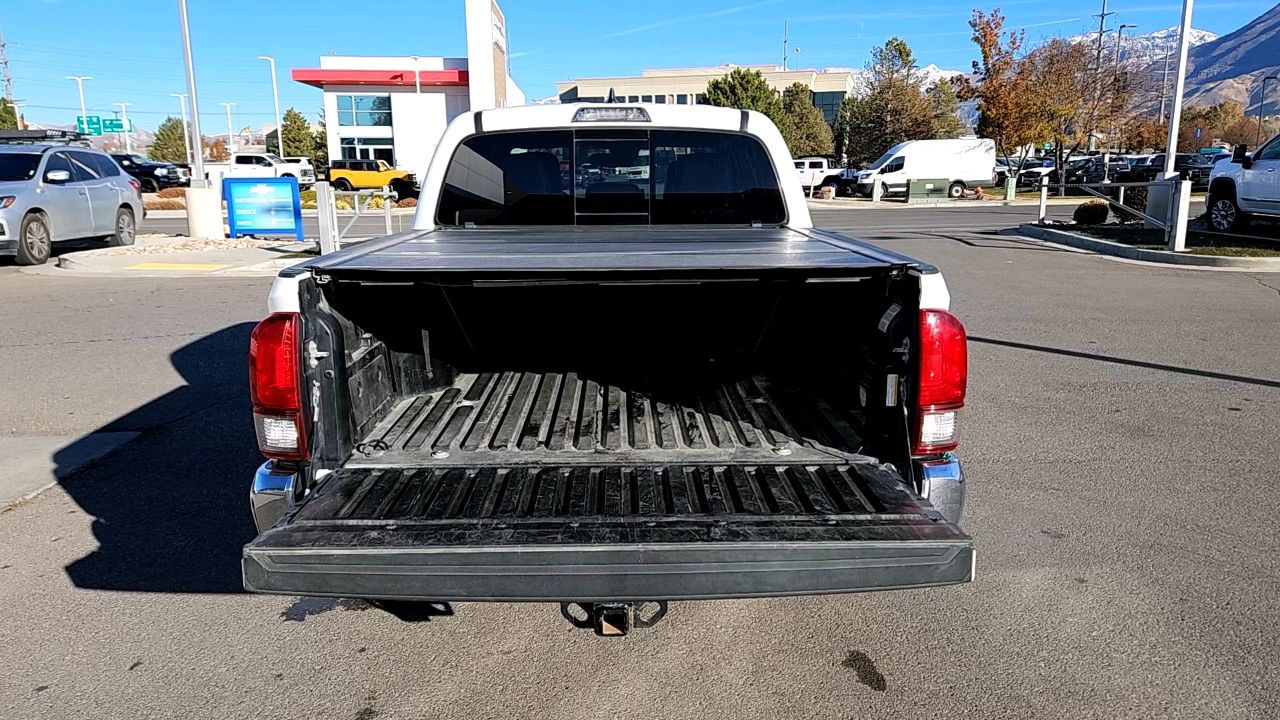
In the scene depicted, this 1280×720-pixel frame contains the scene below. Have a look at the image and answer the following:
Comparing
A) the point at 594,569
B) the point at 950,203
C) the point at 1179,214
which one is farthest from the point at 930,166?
the point at 594,569

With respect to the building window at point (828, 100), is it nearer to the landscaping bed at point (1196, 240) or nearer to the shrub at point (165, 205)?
the shrub at point (165, 205)

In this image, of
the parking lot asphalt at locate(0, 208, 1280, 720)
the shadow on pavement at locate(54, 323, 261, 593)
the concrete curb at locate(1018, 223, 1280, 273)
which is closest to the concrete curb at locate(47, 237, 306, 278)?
the shadow on pavement at locate(54, 323, 261, 593)

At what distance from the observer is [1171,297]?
11.1 meters

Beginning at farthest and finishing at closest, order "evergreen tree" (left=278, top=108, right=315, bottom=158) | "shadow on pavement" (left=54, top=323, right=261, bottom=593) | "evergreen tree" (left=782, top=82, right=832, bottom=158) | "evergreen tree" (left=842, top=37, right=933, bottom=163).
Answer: "evergreen tree" (left=278, top=108, right=315, bottom=158) → "evergreen tree" (left=782, top=82, right=832, bottom=158) → "evergreen tree" (left=842, top=37, right=933, bottom=163) → "shadow on pavement" (left=54, top=323, right=261, bottom=593)

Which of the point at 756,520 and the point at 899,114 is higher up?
the point at 899,114

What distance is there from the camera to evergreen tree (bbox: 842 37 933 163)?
2068 inches

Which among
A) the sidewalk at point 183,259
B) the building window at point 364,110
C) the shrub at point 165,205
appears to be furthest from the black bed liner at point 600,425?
the building window at point 364,110

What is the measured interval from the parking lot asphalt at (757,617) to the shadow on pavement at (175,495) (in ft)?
0.06

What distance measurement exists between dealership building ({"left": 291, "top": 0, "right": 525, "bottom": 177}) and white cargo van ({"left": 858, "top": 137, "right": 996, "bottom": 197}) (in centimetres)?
2393

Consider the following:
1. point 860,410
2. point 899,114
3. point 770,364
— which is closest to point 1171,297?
point 770,364

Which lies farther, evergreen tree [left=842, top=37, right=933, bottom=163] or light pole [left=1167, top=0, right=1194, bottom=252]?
evergreen tree [left=842, top=37, right=933, bottom=163]

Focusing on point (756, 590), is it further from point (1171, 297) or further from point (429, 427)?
point (1171, 297)

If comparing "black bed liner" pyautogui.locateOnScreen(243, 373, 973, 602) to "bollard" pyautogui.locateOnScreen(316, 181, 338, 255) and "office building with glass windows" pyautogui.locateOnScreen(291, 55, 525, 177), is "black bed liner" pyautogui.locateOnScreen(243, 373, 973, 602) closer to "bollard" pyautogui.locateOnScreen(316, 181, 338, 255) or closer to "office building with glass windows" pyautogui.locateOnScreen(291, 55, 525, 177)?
"bollard" pyautogui.locateOnScreen(316, 181, 338, 255)

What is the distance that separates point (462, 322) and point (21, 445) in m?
3.50
